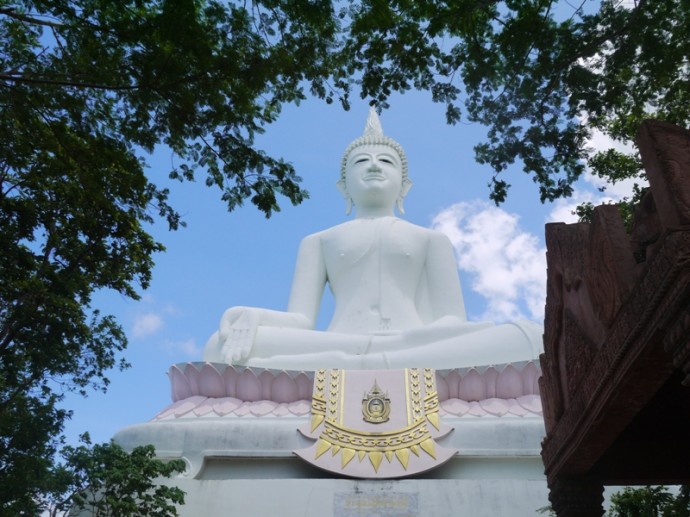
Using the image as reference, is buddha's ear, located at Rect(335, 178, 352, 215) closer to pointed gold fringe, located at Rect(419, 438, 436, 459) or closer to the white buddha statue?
the white buddha statue

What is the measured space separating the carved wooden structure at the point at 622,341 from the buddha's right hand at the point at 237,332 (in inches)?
254

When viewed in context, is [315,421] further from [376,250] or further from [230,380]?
[376,250]

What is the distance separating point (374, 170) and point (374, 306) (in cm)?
254

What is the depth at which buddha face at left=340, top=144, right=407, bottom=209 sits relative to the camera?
11906 mm

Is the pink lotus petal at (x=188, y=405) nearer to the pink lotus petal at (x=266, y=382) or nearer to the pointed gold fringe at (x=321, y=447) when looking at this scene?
the pink lotus petal at (x=266, y=382)

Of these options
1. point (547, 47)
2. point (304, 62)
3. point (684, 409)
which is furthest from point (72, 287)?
point (684, 409)

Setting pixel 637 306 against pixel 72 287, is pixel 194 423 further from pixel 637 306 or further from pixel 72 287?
pixel 637 306

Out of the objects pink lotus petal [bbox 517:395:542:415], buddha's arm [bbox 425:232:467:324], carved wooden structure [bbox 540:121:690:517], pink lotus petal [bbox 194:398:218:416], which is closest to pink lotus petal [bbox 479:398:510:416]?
pink lotus petal [bbox 517:395:542:415]

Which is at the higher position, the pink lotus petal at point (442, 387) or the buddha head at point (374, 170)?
the buddha head at point (374, 170)

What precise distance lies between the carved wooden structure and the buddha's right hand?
21.2 ft

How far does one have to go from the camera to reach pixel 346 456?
7375 mm

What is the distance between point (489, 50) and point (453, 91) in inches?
17.7

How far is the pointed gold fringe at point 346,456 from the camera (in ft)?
24.0

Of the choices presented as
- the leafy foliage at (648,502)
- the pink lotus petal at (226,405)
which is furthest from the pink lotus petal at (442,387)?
the leafy foliage at (648,502)
